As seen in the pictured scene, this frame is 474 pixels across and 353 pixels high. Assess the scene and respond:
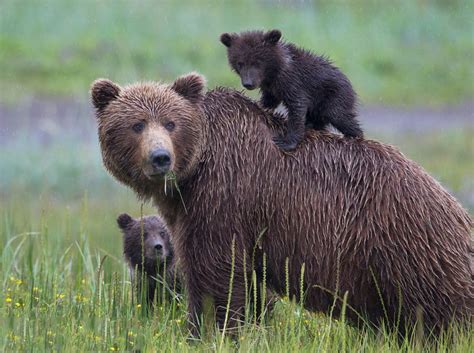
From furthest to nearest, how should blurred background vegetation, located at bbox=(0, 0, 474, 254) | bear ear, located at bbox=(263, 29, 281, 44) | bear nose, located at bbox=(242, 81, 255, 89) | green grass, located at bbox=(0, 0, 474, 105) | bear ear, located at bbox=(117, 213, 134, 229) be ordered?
green grass, located at bbox=(0, 0, 474, 105) < blurred background vegetation, located at bbox=(0, 0, 474, 254) < bear ear, located at bbox=(117, 213, 134, 229) < bear ear, located at bbox=(263, 29, 281, 44) < bear nose, located at bbox=(242, 81, 255, 89)

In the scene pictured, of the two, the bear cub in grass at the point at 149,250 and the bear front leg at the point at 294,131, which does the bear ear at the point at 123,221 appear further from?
the bear front leg at the point at 294,131

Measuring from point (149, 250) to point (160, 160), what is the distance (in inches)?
76.4

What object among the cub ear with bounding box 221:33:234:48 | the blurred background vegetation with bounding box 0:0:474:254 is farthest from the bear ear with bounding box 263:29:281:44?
the blurred background vegetation with bounding box 0:0:474:254

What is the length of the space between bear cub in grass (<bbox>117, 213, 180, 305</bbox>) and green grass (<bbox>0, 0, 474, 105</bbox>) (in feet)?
44.7

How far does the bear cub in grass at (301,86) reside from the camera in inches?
290

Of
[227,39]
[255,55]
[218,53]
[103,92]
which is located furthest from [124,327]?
[218,53]

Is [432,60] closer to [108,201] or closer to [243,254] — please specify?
[108,201]

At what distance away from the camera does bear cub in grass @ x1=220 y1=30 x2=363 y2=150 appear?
7363 mm

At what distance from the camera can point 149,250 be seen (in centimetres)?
870

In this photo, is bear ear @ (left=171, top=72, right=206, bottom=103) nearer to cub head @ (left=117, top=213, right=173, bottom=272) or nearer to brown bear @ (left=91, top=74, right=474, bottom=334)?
brown bear @ (left=91, top=74, right=474, bottom=334)

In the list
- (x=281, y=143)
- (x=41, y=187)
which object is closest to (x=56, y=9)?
(x=41, y=187)

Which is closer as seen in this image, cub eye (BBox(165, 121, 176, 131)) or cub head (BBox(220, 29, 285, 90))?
cub eye (BBox(165, 121, 176, 131))

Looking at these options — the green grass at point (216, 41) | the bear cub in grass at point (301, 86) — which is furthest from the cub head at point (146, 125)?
the green grass at point (216, 41)

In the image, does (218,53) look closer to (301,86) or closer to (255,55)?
(255,55)
